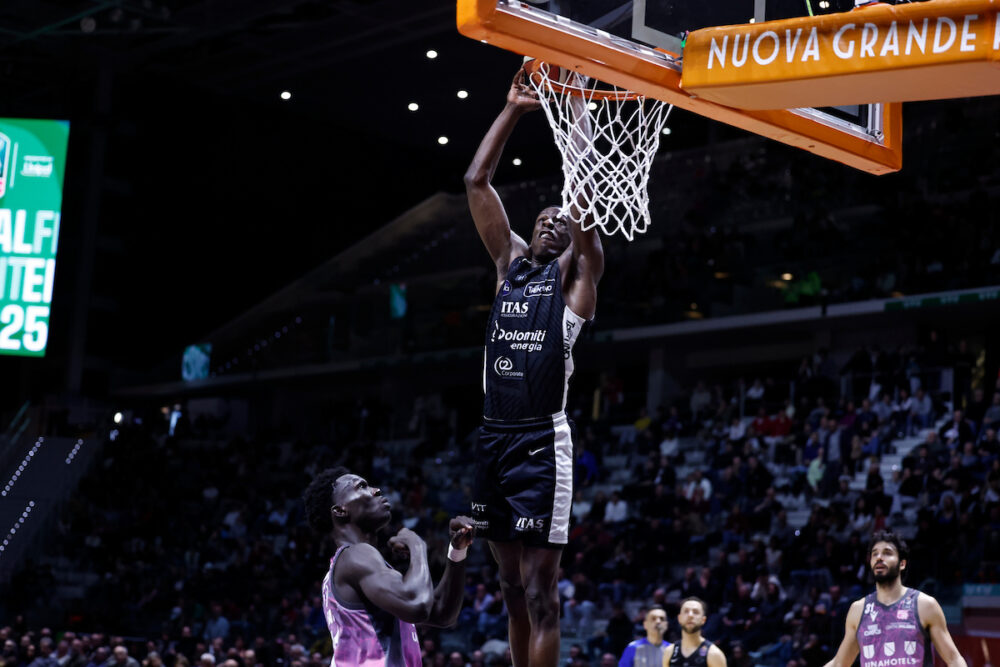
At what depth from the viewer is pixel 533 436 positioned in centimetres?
604

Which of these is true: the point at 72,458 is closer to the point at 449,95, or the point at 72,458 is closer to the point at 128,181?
the point at 128,181

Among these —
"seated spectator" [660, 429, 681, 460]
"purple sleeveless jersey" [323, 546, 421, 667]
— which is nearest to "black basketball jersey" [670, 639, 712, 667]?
"purple sleeveless jersey" [323, 546, 421, 667]

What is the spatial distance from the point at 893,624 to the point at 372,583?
3716 mm

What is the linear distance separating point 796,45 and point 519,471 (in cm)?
219

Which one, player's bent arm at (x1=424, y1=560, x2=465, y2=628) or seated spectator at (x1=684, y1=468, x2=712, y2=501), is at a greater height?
seated spectator at (x1=684, y1=468, x2=712, y2=501)

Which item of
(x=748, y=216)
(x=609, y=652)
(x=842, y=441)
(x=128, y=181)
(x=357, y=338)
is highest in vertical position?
(x=128, y=181)

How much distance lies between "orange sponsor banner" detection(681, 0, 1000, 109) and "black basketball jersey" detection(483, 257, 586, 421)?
119 cm

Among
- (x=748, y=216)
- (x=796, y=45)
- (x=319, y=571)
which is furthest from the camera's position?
(x=748, y=216)

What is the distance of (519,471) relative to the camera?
6.01 metres

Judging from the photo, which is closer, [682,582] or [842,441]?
[682,582]

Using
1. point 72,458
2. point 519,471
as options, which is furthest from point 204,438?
point 519,471

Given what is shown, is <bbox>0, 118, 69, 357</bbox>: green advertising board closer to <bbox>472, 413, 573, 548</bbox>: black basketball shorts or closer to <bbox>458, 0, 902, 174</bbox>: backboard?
<bbox>472, 413, 573, 548</bbox>: black basketball shorts

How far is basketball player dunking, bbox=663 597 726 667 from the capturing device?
8859mm

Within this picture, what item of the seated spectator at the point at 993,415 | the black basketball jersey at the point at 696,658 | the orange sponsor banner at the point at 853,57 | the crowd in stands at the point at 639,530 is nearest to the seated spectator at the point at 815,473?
the crowd in stands at the point at 639,530
